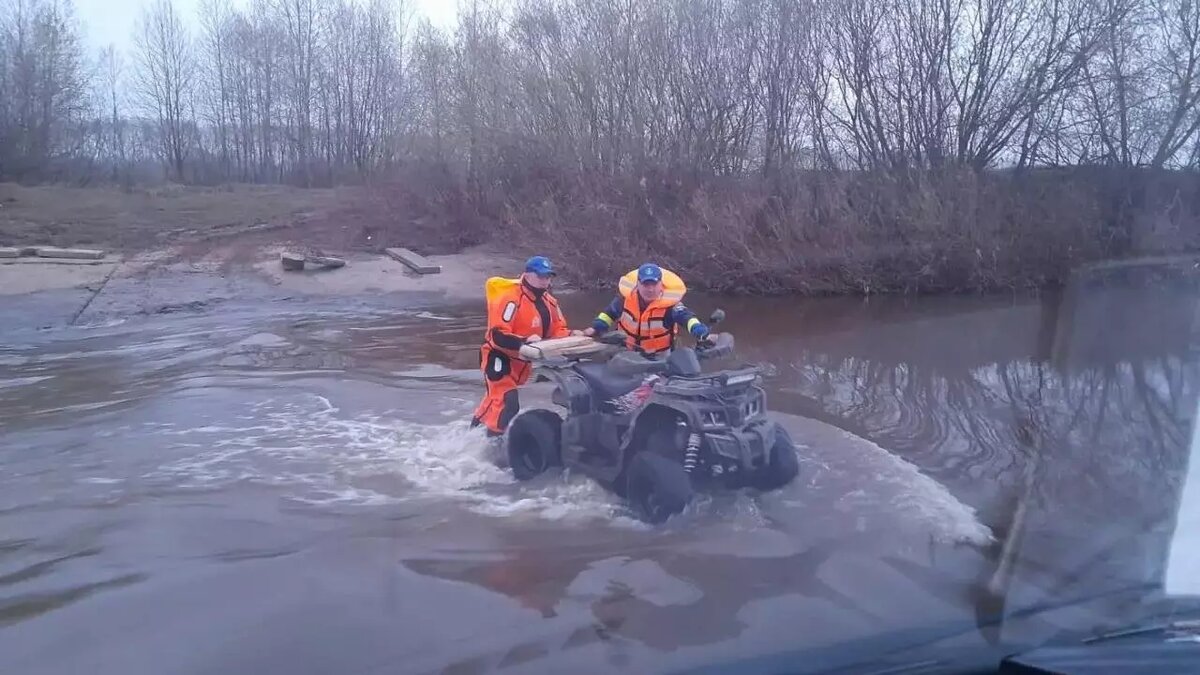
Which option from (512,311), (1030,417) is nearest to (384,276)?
(512,311)

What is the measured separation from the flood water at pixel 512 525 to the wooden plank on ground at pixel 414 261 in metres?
10.0

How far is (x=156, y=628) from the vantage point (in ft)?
18.5

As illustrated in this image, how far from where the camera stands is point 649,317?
29.0 ft

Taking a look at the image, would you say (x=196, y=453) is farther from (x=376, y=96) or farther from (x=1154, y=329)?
(x=376, y=96)

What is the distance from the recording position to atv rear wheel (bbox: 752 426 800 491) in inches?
302

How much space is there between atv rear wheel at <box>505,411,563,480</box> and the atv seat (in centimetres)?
56

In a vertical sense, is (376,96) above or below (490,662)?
above

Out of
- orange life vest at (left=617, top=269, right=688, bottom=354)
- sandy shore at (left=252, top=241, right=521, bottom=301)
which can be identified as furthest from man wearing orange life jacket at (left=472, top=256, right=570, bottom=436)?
sandy shore at (left=252, top=241, right=521, bottom=301)

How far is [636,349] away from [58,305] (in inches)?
589

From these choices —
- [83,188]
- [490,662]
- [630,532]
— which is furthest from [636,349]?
[83,188]

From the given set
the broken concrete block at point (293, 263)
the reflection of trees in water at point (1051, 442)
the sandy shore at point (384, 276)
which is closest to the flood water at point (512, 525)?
the reflection of trees in water at point (1051, 442)

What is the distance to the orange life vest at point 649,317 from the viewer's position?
8.82 m

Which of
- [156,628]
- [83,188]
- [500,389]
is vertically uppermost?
[83,188]

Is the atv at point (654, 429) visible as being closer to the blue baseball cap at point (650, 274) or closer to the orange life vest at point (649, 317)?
the orange life vest at point (649, 317)
